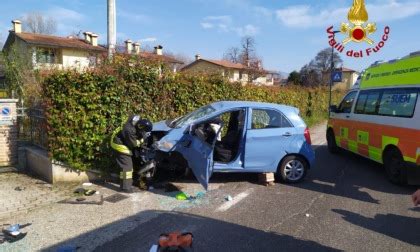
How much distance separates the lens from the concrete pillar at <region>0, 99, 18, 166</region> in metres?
8.53

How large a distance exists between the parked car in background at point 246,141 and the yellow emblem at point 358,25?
9228mm

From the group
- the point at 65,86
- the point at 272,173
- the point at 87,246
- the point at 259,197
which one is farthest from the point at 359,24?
the point at 87,246


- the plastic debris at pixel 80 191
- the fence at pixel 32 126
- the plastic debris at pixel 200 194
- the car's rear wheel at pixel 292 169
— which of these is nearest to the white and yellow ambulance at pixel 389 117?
the car's rear wheel at pixel 292 169

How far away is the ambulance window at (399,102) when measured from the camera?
7.21 m

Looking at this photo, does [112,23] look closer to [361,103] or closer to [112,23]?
[112,23]

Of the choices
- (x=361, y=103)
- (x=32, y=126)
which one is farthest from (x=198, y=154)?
(x=361, y=103)

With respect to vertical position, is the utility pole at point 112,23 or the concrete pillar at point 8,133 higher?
the utility pole at point 112,23

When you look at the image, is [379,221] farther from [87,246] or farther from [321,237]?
[87,246]

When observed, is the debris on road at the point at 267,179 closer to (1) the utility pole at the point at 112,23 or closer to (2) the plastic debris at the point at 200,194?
(2) the plastic debris at the point at 200,194

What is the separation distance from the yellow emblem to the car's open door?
11.3m

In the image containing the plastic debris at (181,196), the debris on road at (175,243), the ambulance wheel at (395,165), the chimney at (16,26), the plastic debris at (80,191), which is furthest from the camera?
the chimney at (16,26)

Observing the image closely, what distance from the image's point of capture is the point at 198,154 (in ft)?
21.4

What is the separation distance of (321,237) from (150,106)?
16.1ft

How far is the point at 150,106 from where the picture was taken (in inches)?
331
